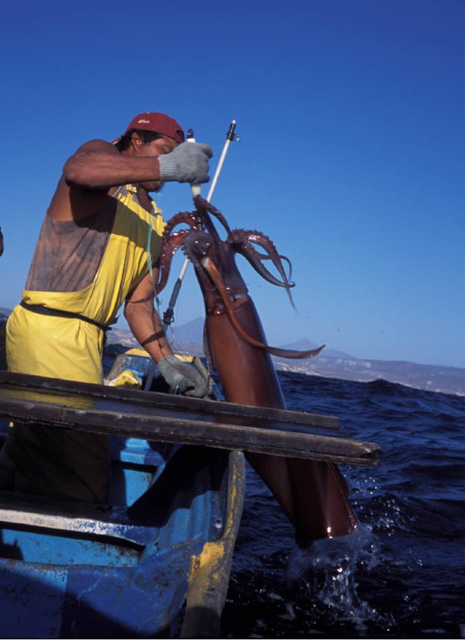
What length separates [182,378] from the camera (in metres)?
4.62

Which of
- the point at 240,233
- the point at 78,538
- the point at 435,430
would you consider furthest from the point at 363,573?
the point at 435,430

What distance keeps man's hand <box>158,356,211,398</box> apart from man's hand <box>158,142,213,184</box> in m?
1.68

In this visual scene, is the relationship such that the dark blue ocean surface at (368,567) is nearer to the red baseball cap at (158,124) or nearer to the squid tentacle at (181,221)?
the squid tentacle at (181,221)

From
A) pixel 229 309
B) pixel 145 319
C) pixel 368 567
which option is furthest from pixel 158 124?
pixel 368 567

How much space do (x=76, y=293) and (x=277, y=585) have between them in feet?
8.38

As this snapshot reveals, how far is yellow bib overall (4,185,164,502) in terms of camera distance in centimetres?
385

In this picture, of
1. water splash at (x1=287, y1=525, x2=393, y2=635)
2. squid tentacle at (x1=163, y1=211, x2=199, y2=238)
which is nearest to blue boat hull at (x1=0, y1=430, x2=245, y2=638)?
water splash at (x1=287, y1=525, x2=393, y2=635)

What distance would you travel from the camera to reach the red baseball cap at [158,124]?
4.21 meters

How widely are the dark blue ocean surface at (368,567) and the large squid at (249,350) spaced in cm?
27

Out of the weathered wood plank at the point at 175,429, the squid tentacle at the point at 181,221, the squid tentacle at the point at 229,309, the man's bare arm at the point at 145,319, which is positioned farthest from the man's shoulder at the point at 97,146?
the weathered wood plank at the point at 175,429

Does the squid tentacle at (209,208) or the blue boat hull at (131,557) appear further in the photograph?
the squid tentacle at (209,208)

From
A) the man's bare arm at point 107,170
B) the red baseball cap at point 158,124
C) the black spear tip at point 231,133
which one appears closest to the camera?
the man's bare arm at point 107,170

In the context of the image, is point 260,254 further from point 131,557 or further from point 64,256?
point 131,557

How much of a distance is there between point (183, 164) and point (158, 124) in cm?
88
